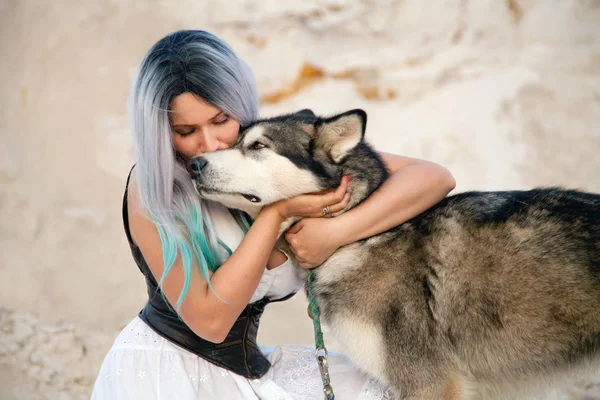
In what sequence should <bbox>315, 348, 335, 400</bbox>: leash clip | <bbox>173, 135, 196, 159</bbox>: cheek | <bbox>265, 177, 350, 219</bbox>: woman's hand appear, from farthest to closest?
<bbox>173, 135, 196, 159</bbox>: cheek < <bbox>265, 177, 350, 219</bbox>: woman's hand < <bbox>315, 348, 335, 400</bbox>: leash clip

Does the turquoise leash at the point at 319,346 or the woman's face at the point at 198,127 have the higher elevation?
the woman's face at the point at 198,127

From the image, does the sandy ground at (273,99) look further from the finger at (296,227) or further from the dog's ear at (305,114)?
the finger at (296,227)

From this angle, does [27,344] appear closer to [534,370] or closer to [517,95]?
[534,370]

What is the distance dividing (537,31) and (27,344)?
5.21m

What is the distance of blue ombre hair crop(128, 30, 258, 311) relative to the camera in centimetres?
225

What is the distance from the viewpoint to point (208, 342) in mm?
2369

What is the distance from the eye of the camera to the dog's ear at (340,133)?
2.32 m

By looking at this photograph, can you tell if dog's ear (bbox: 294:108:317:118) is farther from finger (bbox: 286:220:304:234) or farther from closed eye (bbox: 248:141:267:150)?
finger (bbox: 286:220:304:234)

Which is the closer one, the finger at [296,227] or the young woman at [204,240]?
the young woman at [204,240]

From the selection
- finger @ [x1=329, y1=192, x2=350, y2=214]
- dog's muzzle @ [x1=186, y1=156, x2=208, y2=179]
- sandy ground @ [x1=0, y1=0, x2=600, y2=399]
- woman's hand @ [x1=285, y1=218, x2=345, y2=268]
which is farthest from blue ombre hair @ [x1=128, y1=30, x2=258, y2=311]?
sandy ground @ [x1=0, y1=0, x2=600, y2=399]

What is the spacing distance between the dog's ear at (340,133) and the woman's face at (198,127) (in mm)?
354

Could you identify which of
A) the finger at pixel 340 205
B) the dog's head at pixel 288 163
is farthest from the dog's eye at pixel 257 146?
the finger at pixel 340 205

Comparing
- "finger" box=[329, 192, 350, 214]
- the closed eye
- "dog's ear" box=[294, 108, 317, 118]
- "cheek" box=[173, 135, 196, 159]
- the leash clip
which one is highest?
"dog's ear" box=[294, 108, 317, 118]

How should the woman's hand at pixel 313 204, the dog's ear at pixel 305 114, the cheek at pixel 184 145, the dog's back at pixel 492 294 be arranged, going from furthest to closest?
the dog's ear at pixel 305 114, the cheek at pixel 184 145, the woman's hand at pixel 313 204, the dog's back at pixel 492 294
